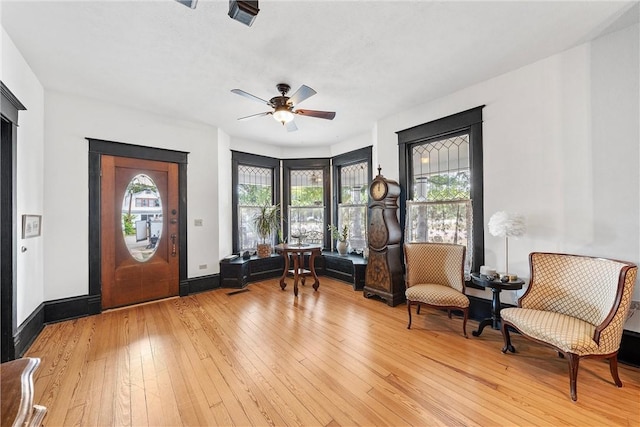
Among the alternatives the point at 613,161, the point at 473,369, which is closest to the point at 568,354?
the point at 473,369

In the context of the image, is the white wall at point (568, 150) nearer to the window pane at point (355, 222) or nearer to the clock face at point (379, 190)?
the clock face at point (379, 190)

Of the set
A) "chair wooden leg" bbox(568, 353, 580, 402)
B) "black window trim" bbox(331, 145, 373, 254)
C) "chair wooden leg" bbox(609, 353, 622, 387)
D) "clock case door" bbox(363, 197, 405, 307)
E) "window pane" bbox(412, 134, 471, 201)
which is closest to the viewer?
"chair wooden leg" bbox(568, 353, 580, 402)

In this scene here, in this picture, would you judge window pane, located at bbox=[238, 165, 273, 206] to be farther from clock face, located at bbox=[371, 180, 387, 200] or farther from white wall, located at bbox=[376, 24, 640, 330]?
white wall, located at bbox=[376, 24, 640, 330]

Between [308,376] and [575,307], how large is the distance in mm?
2397

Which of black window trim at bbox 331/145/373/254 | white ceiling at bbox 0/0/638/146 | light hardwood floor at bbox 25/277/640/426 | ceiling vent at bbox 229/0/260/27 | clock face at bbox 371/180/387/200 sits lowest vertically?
light hardwood floor at bbox 25/277/640/426

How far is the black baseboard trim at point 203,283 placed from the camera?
414 centimetres

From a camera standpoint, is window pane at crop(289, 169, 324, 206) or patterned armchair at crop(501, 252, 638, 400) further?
window pane at crop(289, 169, 324, 206)

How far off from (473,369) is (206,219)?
4121 millimetres

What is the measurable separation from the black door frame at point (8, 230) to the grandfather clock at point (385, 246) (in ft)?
12.8

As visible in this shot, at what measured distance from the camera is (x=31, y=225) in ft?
8.81

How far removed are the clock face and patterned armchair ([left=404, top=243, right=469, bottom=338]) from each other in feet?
2.73

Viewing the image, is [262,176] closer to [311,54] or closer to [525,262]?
[311,54]

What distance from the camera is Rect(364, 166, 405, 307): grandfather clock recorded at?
3621 mm

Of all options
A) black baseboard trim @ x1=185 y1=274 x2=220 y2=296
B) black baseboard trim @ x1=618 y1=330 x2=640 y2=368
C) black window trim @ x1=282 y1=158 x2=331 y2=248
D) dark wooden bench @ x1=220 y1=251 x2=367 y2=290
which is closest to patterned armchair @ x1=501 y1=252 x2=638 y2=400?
black baseboard trim @ x1=618 y1=330 x2=640 y2=368
